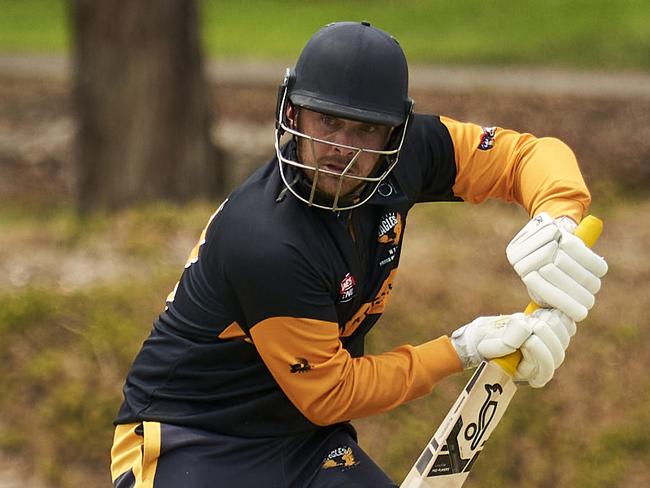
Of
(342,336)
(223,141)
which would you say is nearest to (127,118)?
(223,141)

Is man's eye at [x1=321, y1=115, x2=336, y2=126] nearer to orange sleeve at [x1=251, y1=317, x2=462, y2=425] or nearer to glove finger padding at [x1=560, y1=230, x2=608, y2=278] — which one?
orange sleeve at [x1=251, y1=317, x2=462, y2=425]

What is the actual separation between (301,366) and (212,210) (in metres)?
4.95

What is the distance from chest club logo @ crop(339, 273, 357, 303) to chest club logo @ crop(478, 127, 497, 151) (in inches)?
26.5

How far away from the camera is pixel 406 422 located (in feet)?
19.8

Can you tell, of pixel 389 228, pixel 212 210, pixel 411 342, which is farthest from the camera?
pixel 212 210

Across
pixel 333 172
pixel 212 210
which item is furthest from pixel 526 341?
pixel 212 210

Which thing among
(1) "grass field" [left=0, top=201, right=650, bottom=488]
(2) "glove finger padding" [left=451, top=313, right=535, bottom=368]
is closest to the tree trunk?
(1) "grass field" [left=0, top=201, right=650, bottom=488]

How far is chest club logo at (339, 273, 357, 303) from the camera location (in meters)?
3.23

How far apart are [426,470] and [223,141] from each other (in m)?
8.21

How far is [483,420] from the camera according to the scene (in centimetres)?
349

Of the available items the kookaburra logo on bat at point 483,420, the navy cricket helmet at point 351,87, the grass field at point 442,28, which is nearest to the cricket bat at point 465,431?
the kookaburra logo on bat at point 483,420

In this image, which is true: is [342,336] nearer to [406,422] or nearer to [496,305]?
[406,422]

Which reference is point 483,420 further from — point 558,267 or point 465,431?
point 558,267

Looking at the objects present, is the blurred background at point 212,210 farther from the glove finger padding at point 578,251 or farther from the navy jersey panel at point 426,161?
the glove finger padding at point 578,251
